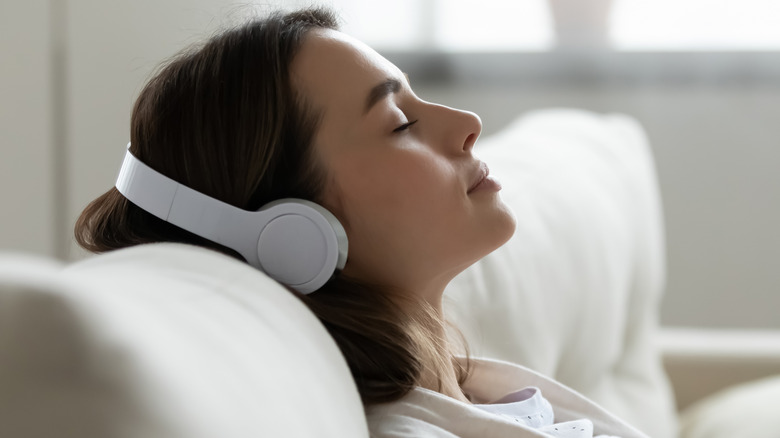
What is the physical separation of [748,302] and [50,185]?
6.35ft

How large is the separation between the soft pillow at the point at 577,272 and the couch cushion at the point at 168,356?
633mm

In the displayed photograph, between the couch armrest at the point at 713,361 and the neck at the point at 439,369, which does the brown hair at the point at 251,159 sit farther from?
the couch armrest at the point at 713,361

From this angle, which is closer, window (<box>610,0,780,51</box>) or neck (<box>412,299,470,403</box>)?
neck (<box>412,299,470,403</box>)

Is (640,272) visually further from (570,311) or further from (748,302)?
(748,302)

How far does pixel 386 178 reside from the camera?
2.60ft

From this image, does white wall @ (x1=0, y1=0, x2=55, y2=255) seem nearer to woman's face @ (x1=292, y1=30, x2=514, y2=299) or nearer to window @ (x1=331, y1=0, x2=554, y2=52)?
window @ (x1=331, y1=0, x2=554, y2=52)

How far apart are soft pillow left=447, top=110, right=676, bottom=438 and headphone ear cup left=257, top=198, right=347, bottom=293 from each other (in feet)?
1.45

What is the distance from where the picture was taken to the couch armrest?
1931 mm

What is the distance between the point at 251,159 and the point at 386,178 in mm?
118

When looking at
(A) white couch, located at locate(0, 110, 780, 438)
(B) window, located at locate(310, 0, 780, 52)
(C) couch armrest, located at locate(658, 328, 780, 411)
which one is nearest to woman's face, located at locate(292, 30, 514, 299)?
(A) white couch, located at locate(0, 110, 780, 438)

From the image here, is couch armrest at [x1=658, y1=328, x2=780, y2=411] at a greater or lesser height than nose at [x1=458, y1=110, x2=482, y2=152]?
lesser

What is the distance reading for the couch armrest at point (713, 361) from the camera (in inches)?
76.0

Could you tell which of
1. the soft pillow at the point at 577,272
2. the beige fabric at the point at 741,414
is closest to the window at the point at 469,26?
the soft pillow at the point at 577,272

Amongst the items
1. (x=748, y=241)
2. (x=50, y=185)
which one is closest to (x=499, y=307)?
(x=50, y=185)
